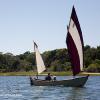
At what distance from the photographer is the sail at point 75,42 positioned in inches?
2547

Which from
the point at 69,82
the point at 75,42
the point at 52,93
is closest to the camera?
the point at 52,93

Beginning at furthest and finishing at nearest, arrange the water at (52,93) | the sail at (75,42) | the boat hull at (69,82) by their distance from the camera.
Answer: the boat hull at (69,82)
the sail at (75,42)
the water at (52,93)

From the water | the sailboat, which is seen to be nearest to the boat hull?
the sailboat

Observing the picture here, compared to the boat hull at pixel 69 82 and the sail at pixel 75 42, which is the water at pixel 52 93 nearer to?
the boat hull at pixel 69 82

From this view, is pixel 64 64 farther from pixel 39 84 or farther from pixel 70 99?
pixel 70 99

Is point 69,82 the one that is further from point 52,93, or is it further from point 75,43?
point 52,93

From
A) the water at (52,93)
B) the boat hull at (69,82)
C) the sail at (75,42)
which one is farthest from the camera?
the boat hull at (69,82)

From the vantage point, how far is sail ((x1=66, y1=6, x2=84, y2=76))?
64.7m

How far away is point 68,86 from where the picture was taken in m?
69.2

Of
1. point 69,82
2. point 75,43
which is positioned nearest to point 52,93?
point 75,43

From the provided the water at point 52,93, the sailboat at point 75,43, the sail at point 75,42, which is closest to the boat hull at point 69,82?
the sailboat at point 75,43

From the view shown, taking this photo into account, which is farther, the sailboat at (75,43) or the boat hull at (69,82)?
the boat hull at (69,82)

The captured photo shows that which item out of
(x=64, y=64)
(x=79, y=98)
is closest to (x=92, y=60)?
(x=64, y=64)

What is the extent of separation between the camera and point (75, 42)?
65250mm
